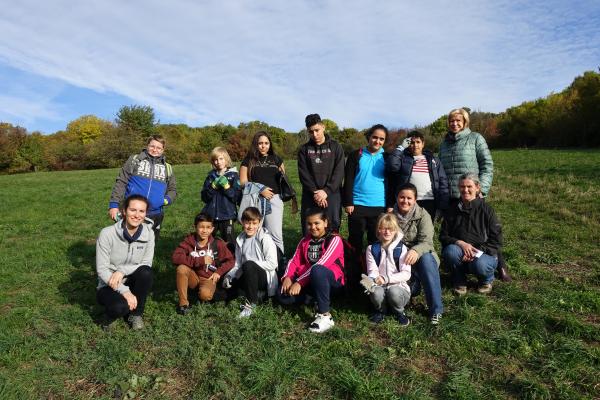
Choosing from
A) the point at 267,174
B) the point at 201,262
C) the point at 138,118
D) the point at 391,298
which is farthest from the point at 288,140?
the point at 391,298

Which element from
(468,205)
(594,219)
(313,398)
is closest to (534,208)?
(594,219)

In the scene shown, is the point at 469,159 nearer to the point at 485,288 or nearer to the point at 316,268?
the point at 485,288

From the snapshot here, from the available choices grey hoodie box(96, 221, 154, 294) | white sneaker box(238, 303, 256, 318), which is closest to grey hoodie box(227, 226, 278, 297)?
white sneaker box(238, 303, 256, 318)

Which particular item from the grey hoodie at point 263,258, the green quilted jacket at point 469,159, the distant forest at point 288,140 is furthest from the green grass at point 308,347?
the distant forest at point 288,140

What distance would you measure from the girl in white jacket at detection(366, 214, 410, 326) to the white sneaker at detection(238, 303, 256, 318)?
1.46 meters

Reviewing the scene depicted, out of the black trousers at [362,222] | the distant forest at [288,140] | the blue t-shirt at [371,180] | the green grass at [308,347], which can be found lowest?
the green grass at [308,347]

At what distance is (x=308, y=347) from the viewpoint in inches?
162

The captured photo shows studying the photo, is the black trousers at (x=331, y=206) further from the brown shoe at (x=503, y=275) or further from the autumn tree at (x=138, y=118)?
the autumn tree at (x=138, y=118)

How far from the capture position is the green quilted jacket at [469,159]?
5.64m

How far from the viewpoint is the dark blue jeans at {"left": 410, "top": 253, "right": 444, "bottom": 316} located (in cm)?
457

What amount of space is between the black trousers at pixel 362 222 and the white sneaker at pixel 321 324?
4.46 feet

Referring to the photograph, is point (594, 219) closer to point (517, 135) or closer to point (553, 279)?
point (553, 279)

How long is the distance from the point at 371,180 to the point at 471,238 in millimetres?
1573

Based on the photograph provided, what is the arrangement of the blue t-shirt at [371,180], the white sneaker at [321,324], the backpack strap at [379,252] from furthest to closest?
the blue t-shirt at [371,180], the backpack strap at [379,252], the white sneaker at [321,324]
